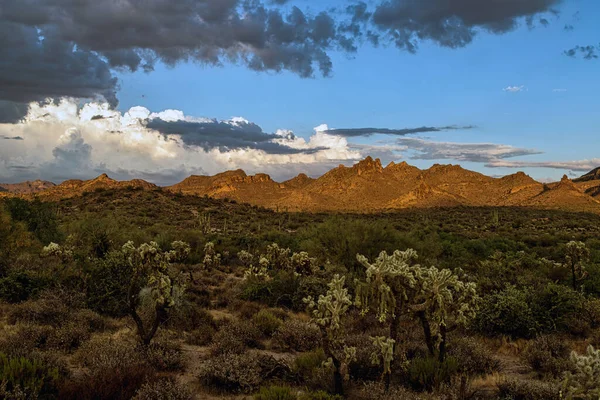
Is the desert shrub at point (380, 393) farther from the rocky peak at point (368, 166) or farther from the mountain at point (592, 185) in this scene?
the mountain at point (592, 185)

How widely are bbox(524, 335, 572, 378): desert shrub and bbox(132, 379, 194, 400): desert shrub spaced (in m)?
6.99

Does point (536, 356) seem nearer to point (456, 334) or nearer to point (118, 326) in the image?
point (456, 334)

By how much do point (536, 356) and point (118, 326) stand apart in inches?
404

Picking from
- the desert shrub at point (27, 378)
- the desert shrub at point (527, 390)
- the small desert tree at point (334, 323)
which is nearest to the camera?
the desert shrub at point (27, 378)

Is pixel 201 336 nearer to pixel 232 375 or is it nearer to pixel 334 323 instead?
pixel 232 375

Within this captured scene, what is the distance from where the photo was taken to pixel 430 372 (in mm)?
7496

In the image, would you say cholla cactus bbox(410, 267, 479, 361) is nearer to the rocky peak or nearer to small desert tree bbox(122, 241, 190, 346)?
small desert tree bbox(122, 241, 190, 346)

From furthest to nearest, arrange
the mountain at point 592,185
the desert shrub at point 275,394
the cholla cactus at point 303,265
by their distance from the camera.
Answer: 1. the mountain at point 592,185
2. the cholla cactus at point 303,265
3. the desert shrub at point 275,394

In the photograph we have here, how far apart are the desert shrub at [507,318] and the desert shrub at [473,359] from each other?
212 cm

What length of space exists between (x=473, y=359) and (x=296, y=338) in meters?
4.06

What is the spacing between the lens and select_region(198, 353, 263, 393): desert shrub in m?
7.45

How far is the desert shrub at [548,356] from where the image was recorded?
8180 millimetres

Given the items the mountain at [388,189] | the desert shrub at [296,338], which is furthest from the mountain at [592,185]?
the desert shrub at [296,338]

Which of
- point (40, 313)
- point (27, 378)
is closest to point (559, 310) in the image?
point (27, 378)
